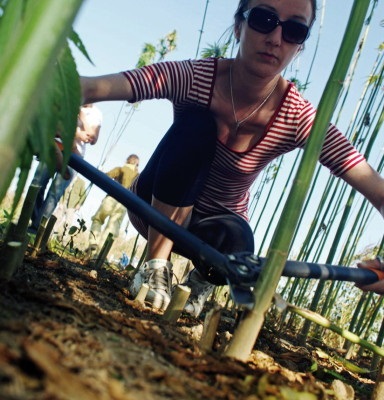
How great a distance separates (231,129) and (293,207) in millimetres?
978

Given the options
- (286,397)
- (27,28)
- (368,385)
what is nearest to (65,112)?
(27,28)

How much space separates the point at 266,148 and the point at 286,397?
1185 millimetres

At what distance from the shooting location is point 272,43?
151 cm

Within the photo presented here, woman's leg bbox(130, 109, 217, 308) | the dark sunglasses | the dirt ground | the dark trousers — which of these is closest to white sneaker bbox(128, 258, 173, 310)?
woman's leg bbox(130, 109, 217, 308)

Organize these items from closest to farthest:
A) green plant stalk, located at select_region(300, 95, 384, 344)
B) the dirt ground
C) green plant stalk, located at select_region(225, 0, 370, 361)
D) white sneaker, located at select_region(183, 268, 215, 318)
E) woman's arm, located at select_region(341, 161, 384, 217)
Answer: the dirt ground < green plant stalk, located at select_region(225, 0, 370, 361) < woman's arm, located at select_region(341, 161, 384, 217) < white sneaker, located at select_region(183, 268, 215, 318) < green plant stalk, located at select_region(300, 95, 384, 344)

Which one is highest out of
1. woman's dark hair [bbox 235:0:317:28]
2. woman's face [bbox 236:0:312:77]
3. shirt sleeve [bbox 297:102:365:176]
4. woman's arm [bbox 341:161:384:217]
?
woman's dark hair [bbox 235:0:317:28]

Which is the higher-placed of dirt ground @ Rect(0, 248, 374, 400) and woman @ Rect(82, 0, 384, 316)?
woman @ Rect(82, 0, 384, 316)

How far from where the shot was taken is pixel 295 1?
1521mm

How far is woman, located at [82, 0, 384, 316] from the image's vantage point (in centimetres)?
152

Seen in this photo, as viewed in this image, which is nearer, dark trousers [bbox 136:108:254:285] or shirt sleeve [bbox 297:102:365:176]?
shirt sleeve [bbox 297:102:365:176]

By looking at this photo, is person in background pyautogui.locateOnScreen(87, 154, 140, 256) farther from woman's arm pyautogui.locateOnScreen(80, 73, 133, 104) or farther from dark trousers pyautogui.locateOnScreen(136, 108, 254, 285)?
woman's arm pyautogui.locateOnScreen(80, 73, 133, 104)

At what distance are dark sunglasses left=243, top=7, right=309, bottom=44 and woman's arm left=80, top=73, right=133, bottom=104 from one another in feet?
1.55

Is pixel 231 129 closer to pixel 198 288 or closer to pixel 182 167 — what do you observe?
pixel 182 167

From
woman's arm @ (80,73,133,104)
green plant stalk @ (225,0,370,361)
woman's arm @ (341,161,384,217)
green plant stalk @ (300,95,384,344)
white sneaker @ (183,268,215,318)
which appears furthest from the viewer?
green plant stalk @ (300,95,384,344)
